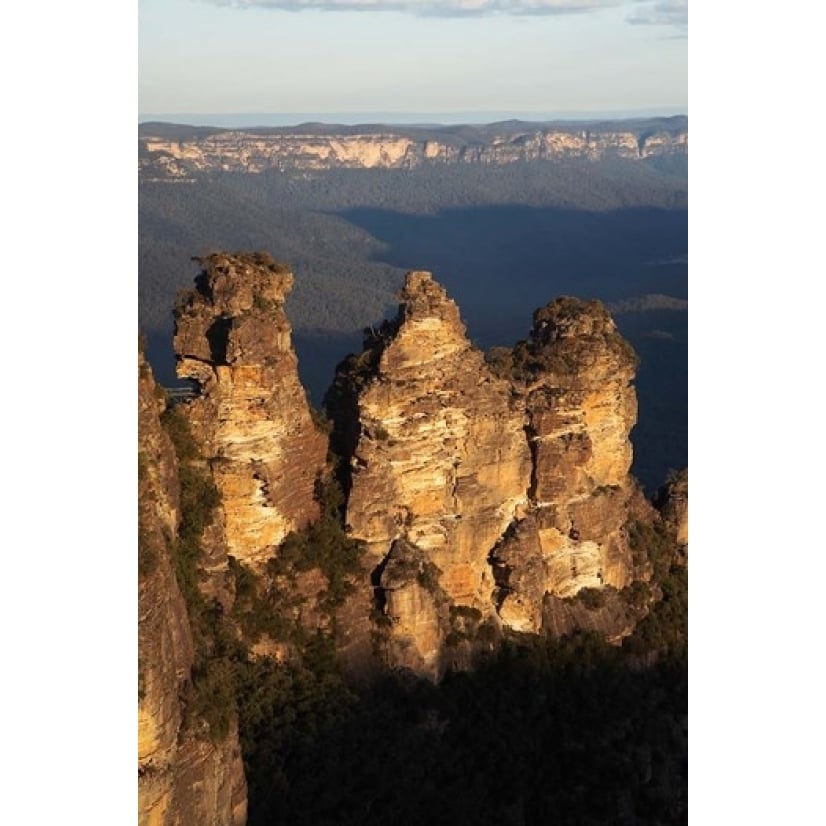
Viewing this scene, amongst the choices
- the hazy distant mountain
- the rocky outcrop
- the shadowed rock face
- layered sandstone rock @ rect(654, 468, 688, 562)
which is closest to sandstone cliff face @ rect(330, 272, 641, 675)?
the shadowed rock face

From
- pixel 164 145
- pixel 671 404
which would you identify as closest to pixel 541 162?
pixel 164 145

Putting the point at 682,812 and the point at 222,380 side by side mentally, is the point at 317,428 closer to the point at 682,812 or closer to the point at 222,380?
the point at 222,380

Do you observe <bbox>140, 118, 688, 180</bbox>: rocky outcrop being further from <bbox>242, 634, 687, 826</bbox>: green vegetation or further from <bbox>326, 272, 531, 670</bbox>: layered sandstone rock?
<bbox>242, 634, 687, 826</bbox>: green vegetation

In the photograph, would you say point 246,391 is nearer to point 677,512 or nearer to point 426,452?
point 426,452

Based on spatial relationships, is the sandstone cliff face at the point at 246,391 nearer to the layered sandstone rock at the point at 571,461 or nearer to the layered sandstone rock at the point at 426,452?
the layered sandstone rock at the point at 426,452

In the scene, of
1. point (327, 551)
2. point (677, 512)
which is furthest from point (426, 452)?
point (677, 512)
